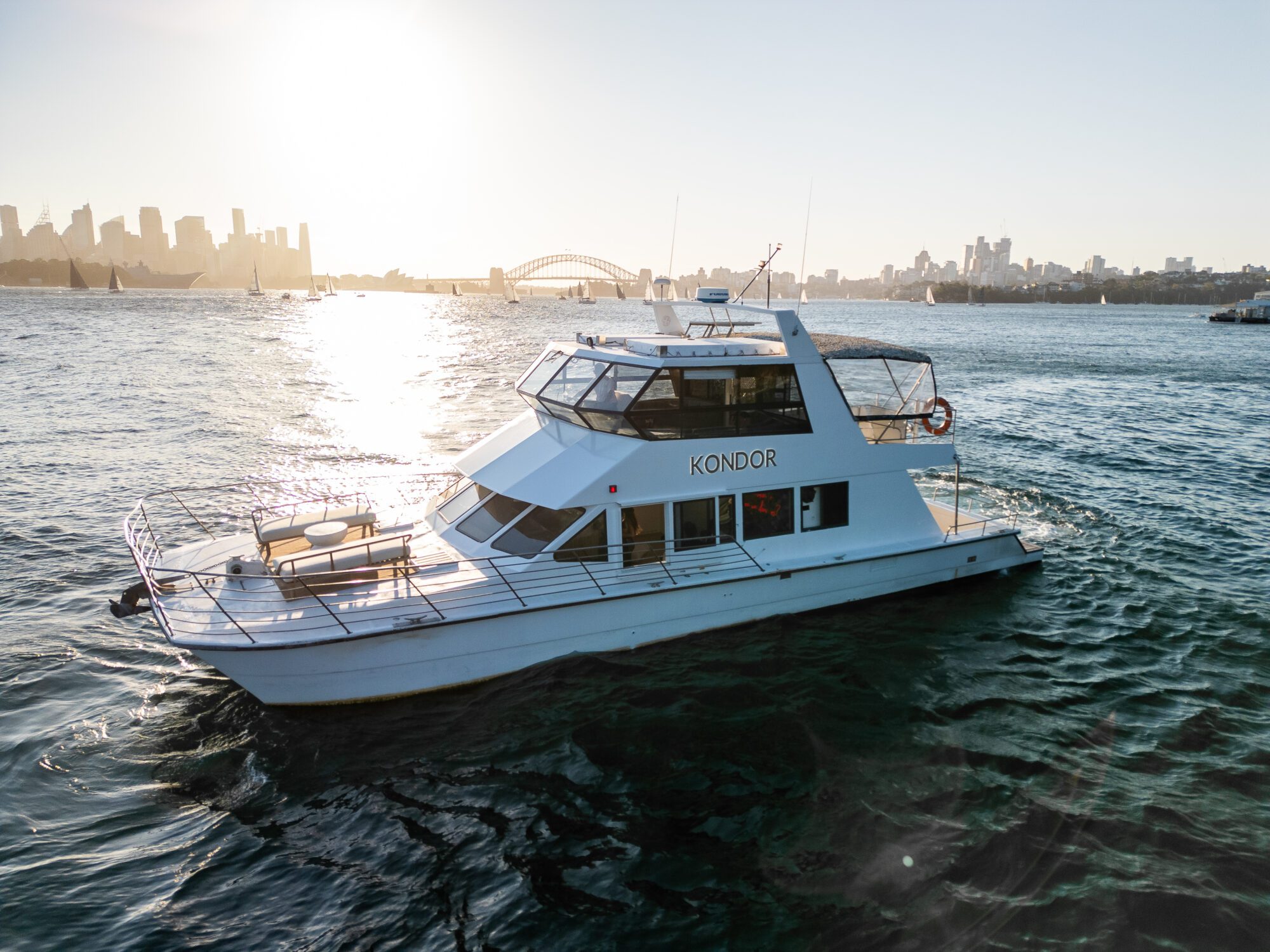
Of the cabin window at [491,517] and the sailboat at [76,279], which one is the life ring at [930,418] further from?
the sailboat at [76,279]

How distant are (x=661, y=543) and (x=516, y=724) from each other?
133 inches

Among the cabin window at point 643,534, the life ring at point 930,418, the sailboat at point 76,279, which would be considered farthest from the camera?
the sailboat at point 76,279

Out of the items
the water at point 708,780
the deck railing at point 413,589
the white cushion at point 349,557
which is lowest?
the water at point 708,780

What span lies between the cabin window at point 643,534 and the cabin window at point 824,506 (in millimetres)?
2590

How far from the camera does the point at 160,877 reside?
7.63 metres

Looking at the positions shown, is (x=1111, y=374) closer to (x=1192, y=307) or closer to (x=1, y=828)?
(x=1, y=828)

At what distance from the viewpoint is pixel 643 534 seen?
1145 cm

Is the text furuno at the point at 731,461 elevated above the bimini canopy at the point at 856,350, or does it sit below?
below

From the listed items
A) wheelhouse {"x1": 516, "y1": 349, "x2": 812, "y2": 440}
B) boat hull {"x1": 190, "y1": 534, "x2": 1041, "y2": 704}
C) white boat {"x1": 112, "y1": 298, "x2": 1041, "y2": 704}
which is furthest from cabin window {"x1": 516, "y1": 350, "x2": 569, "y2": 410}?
boat hull {"x1": 190, "y1": 534, "x2": 1041, "y2": 704}

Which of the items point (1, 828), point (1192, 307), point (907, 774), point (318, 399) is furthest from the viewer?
point (1192, 307)

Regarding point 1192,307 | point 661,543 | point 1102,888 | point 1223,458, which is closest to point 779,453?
point 661,543

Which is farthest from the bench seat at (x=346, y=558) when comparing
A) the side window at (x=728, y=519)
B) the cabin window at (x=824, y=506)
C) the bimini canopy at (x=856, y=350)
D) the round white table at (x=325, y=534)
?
the bimini canopy at (x=856, y=350)

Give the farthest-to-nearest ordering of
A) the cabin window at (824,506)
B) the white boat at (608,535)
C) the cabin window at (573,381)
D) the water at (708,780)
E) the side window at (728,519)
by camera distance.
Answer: the cabin window at (824,506) → the cabin window at (573,381) → the side window at (728,519) → the white boat at (608,535) → the water at (708,780)

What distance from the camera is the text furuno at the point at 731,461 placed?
38.1 feet
